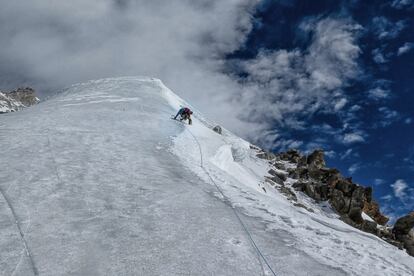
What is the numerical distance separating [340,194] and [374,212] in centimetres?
512

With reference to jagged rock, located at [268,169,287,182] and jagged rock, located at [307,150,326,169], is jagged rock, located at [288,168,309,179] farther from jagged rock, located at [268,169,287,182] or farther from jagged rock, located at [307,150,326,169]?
jagged rock, located at [307,150,326,169]

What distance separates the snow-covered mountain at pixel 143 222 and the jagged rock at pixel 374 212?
1182 inches

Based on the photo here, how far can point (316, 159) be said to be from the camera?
53156 mm

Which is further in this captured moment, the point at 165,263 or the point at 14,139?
the point at 14,139

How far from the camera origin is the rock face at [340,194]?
112 feet

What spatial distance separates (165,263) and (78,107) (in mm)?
19180

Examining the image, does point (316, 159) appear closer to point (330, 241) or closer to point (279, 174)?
point (279, 174)

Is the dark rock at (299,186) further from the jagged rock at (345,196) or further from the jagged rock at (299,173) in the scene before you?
the jagged rock at (299,173)

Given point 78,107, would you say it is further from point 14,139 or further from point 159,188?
point 159,188

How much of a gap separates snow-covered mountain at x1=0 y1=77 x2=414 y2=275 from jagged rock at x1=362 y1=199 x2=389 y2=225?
30024 millimetres

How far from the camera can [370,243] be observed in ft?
32.6

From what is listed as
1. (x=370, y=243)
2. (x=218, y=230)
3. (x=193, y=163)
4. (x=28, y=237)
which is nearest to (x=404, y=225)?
(x=193, y=163)

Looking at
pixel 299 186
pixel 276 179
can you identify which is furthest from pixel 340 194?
pixel 276 179

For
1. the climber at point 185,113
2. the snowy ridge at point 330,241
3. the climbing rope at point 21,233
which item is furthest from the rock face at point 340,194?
the climbing rope at point 21,233
